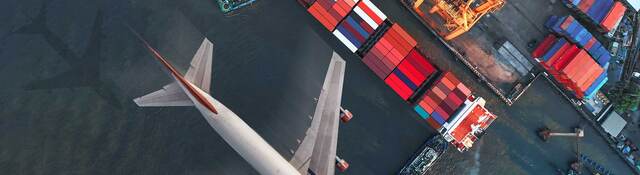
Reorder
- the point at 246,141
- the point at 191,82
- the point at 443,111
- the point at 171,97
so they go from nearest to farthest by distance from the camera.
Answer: the point at 246,141 < the point at 171,97 < the point at 191,82 < the point at 443,111

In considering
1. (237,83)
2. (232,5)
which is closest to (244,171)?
(237,83)

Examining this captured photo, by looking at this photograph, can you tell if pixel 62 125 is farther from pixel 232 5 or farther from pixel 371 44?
pixel 371 44

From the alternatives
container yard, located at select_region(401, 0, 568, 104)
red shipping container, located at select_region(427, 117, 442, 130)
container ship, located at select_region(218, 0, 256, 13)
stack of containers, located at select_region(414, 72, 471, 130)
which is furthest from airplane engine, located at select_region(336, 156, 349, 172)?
container ship, located at select_region(218, 0, 256, 13)

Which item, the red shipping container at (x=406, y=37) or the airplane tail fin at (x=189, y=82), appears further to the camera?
the red shipping container at (x=406, y=37)

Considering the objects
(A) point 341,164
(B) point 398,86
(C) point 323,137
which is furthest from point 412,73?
(A) point 341,164

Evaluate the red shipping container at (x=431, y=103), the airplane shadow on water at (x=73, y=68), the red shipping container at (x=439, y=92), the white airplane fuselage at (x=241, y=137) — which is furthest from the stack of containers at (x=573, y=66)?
the airplane shadow on water at (x=73, y=68)

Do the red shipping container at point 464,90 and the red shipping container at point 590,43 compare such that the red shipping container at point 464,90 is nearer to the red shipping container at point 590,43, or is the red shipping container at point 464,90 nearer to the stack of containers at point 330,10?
the red shipping container at point 590,43

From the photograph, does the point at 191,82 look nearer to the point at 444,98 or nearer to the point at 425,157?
the point at 425,157
